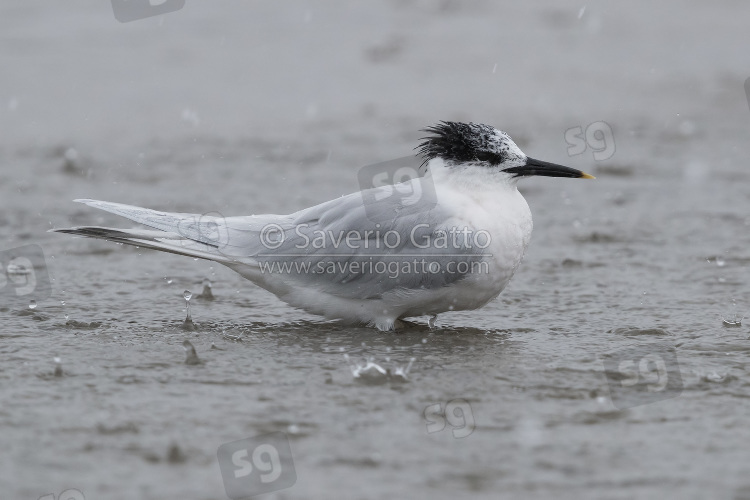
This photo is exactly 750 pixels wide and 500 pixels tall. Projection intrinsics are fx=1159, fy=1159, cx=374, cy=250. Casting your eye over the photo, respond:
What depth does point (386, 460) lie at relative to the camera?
145 inches

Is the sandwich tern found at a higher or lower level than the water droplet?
higher

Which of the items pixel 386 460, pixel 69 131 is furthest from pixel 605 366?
pixel 69 131

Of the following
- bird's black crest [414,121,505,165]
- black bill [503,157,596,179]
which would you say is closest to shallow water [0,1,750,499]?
black bill [503,157,596,179]

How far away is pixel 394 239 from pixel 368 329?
448mm

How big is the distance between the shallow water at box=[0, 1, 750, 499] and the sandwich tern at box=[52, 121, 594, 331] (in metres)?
0.18

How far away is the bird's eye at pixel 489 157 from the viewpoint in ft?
17.2

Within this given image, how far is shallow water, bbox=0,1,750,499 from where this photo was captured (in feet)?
12.2

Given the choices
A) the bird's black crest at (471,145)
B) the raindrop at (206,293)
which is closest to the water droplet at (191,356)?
the raindrop at (206,293)

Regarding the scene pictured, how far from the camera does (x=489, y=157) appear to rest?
5.26 m

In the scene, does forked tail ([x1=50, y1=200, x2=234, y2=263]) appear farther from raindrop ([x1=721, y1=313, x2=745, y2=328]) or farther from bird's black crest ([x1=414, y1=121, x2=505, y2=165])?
raindrop ([x1=721, y1=313, x2=745, y2=328])

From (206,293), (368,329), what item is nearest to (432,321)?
(368,329)

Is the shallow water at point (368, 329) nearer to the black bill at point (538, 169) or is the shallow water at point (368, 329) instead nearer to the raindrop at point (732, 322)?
→ the raindrop at point (732, 322)

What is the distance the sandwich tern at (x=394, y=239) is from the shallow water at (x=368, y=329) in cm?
18

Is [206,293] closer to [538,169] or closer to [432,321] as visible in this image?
[432,321]
